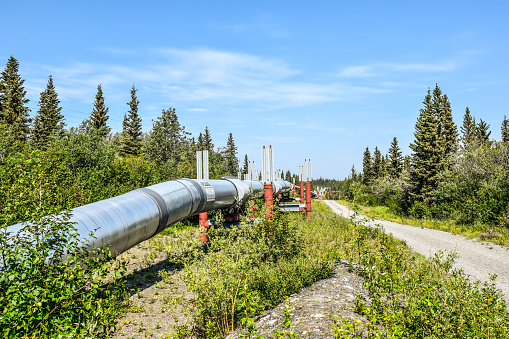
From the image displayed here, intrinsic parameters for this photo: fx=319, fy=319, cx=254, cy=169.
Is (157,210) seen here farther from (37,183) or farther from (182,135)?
(182,135)

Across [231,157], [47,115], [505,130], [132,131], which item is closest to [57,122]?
[47,115]

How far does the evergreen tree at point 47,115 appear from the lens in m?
47.3

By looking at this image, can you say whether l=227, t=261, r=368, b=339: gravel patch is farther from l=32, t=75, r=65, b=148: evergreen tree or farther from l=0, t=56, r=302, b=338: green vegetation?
l=32, t=75, r=65, b=148: evergreen tree

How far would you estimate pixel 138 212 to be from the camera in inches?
237

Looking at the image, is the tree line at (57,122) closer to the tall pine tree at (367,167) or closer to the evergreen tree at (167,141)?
the evergreen tree at (167,141)

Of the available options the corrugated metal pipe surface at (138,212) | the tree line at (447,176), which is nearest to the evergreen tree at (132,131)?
the tree line at (447,176)

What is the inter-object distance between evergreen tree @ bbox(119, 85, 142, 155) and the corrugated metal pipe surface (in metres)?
50.2

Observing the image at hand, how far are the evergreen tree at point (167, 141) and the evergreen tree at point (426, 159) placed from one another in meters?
29.7

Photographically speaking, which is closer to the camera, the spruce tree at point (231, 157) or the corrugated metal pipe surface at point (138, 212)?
the corrugated metal pipe surface at point (138, 212)

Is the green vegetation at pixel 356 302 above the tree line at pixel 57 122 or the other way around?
the other way around

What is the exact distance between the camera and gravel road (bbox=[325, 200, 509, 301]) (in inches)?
382

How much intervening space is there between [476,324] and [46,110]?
57075 millimetres

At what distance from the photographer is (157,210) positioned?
657cm

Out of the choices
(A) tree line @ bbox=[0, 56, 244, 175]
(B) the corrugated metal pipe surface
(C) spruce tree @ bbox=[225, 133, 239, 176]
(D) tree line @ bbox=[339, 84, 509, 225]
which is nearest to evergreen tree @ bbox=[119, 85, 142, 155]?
(A) tree line @ bbox=[0, 56, 244, 175]
